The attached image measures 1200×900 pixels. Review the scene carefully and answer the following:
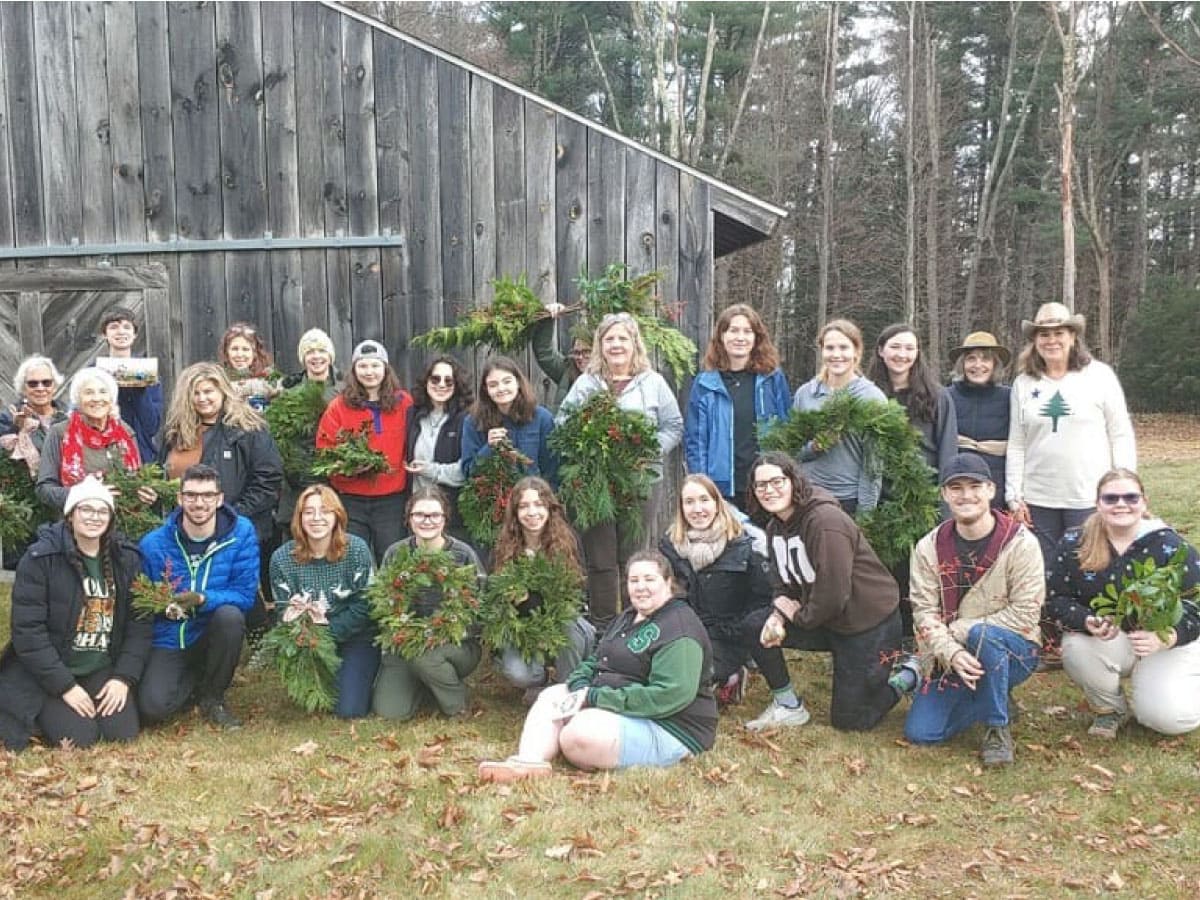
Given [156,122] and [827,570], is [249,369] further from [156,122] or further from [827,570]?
[827,570]

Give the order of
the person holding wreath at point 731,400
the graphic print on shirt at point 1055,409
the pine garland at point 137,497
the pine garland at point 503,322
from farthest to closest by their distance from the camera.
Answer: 1. the pine garland at point 503,322
2. the person holding wreath at point 731,400
3. the pine garland at point 137,497
4. the graphic print on shirt at point 1055,409

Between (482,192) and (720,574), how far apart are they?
12.1 ft

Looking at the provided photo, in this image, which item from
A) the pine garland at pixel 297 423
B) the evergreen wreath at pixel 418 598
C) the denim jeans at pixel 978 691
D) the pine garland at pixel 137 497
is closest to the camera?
the denim jeans at pixel 978 691

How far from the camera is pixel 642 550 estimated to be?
232 inches

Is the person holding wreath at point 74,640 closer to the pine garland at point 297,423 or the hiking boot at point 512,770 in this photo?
the pine garland at point 297,423

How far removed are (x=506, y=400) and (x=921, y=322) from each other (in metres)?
24.5

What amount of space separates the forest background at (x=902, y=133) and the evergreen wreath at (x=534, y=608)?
20.8 meters

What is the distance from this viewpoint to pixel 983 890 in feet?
12.8

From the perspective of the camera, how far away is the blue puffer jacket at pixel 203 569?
18.7ft

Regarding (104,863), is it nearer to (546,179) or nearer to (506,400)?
(506,400)

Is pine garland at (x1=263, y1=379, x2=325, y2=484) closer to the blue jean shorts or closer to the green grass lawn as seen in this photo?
the green grass lawn

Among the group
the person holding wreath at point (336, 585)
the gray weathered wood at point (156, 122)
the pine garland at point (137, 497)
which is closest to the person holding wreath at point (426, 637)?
the person holding wreath at point (336, 585)

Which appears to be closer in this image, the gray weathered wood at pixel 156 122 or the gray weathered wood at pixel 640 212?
the gray weathered wood at pixel 640 212

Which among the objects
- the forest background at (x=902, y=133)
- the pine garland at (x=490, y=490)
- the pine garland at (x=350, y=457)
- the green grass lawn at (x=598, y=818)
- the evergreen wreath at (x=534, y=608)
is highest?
the forest background at (x=902, y=133)
